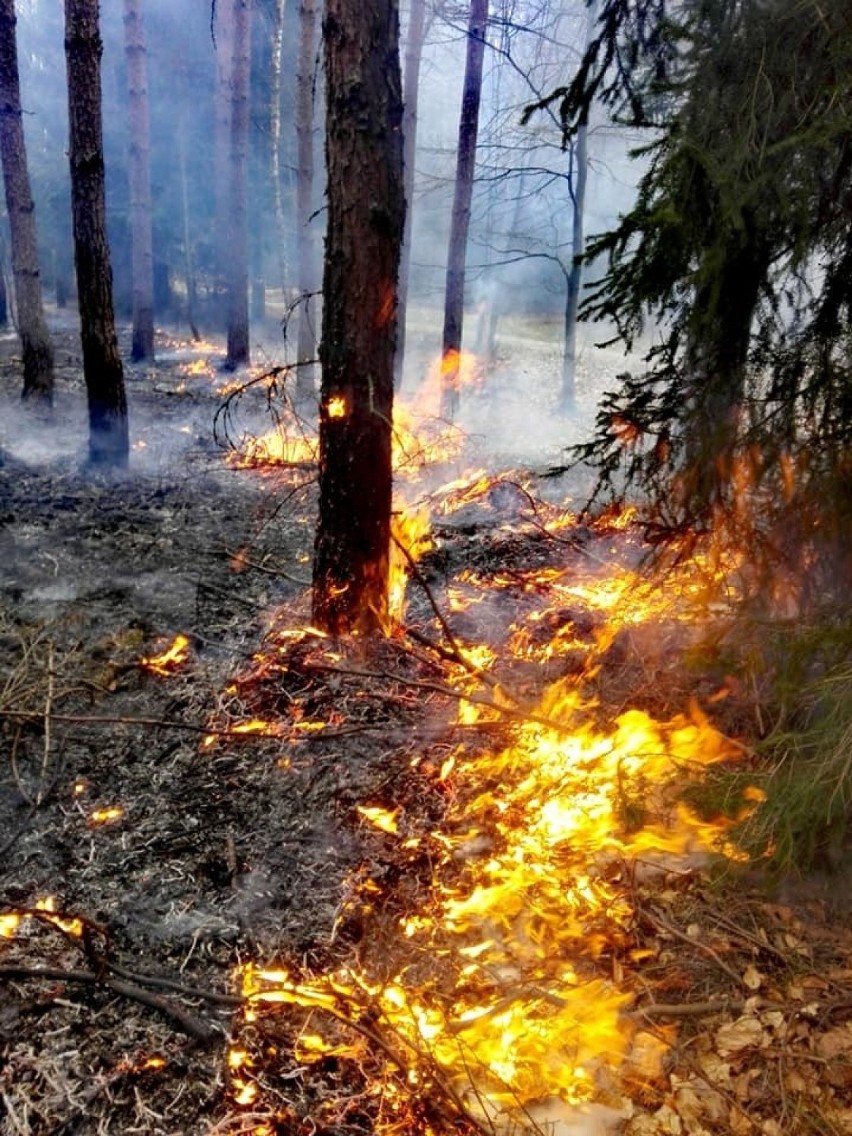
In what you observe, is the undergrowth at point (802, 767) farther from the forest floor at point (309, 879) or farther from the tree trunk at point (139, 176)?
the tree trunk at point (139, 176)

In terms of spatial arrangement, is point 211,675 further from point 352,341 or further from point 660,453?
point 660,453

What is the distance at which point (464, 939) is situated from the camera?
11.0ft

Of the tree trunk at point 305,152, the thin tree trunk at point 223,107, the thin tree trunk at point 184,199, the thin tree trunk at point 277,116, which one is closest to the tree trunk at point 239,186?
the tree trunk at point 305,152

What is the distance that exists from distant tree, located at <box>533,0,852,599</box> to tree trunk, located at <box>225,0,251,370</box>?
14924 mm

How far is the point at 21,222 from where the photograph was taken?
11.4m

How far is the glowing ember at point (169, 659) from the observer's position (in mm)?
5590

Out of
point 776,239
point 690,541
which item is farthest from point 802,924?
point 776,239

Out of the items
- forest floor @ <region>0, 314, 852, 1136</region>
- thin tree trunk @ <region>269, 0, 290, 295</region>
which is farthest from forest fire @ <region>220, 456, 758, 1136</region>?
thin tree trunk @ <region>269, 0, 290, 295</region>

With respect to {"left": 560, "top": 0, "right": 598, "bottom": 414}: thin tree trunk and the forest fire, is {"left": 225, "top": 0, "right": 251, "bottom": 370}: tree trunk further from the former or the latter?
the forest fire

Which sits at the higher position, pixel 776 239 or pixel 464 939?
pixel 776 239

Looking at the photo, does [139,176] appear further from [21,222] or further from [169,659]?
[169,659]

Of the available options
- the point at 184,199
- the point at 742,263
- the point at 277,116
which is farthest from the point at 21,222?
the point at 184,199

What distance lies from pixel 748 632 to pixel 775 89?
272 cm

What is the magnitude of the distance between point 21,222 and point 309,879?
12.0 metres
